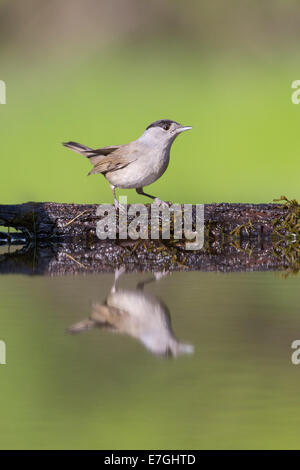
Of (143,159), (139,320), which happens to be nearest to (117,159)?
(143,159)

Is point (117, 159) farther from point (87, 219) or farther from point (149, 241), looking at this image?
point (149, 241)

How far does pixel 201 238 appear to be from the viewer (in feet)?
16.3

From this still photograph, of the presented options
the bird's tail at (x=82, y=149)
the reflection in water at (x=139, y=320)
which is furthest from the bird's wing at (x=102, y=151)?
the reflection in water at (x=139, y=320)

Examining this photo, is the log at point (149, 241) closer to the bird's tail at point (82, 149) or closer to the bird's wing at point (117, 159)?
the bird's wing at point (117, 159)

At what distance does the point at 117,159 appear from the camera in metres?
4.89

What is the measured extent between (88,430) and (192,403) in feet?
0.92

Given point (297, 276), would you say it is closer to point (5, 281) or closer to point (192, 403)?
point (5, 281)

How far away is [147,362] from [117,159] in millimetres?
2725

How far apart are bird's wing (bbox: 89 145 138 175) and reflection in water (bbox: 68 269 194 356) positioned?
1565 millimetres

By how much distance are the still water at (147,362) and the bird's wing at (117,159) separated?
131cm

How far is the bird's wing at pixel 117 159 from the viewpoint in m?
4.85

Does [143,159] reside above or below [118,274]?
above

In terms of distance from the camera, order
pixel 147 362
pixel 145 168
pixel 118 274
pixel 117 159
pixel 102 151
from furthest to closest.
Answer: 1. pixel 102 151
2. pixel 117 159
3. pixel 145 168
4. pixel 118 274
5. pixel 147 362

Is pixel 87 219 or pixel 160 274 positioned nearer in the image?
pixel 160 274
